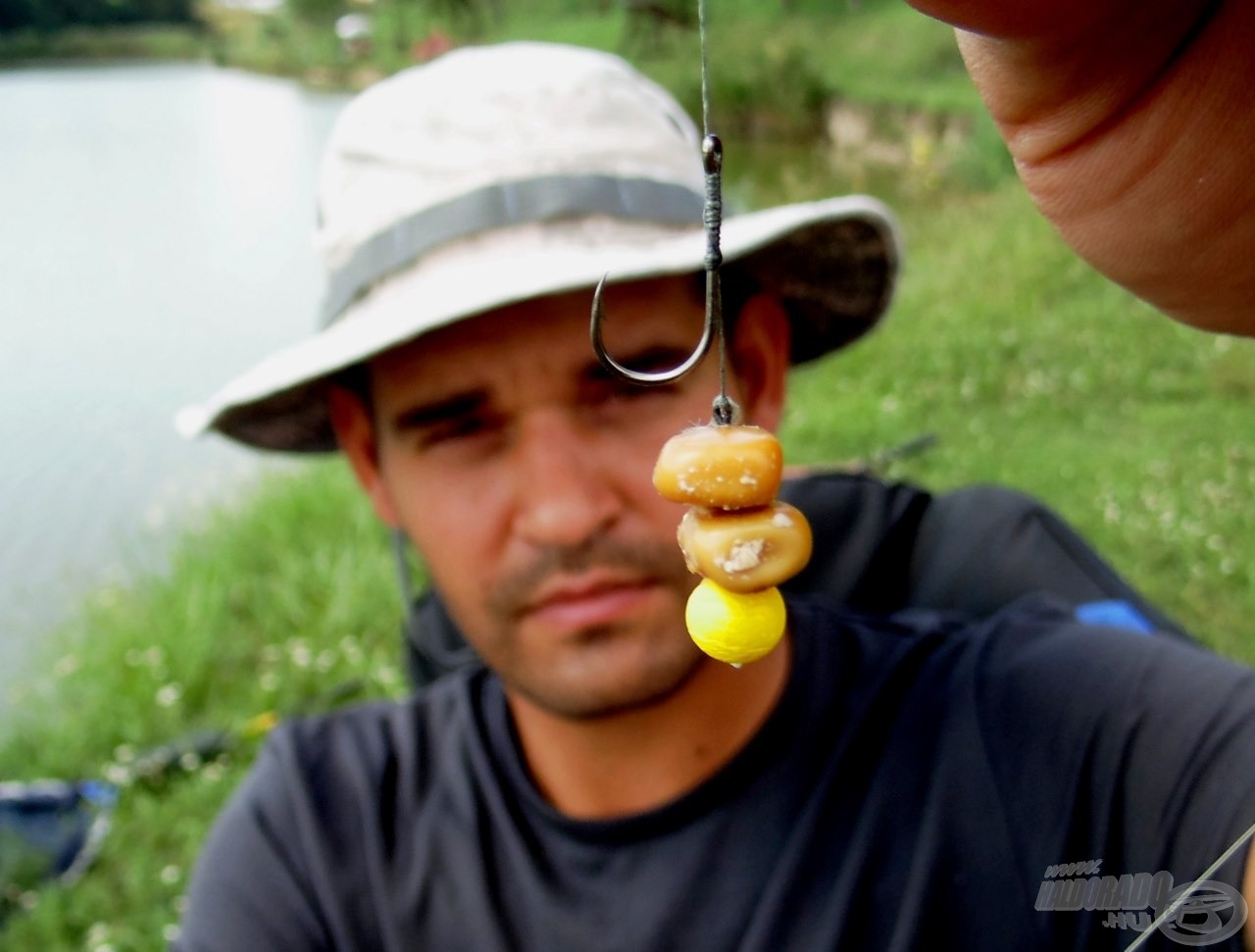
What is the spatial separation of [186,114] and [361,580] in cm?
1038

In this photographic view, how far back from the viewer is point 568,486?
1192 millimetres

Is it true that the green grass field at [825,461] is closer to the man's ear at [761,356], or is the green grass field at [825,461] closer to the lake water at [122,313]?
the lake water at [122,313]

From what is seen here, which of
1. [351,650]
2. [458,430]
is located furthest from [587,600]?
[351,650]

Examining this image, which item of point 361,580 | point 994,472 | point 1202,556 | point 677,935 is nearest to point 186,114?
point 361,580

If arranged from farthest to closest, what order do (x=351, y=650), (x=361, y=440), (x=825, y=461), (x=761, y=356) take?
(x=825, y=461), (x=351, y=650), (x=361, y=440), (x=761, y=356)

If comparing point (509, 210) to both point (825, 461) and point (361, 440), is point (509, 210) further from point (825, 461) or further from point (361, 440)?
point (825, 461)

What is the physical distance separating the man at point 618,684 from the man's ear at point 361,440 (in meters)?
0.06

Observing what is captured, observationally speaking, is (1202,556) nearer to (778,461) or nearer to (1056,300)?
(1056,300)

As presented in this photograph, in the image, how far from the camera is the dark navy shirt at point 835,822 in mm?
1127

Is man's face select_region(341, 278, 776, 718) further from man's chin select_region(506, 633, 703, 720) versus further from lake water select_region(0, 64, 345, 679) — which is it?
lake water select_region(0, 64, 345, 679)

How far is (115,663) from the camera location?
130 inches

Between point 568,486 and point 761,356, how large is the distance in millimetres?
446

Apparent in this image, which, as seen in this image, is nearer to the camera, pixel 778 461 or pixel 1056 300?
pixel 778 461

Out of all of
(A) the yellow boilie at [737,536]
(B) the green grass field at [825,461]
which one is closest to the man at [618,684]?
(A) the yellow boilie at [737,536]
